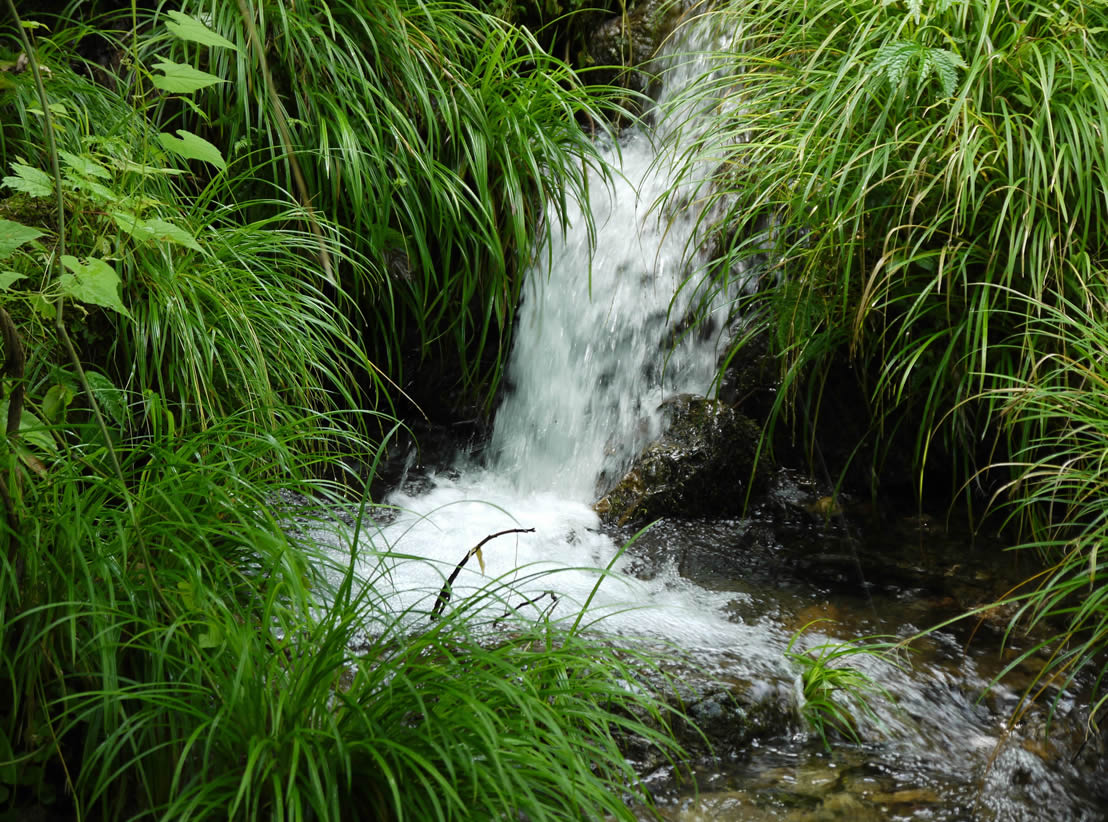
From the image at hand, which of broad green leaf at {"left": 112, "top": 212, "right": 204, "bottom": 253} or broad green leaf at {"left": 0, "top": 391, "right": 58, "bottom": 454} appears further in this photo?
broad green leaf at {"left": 112, "top": 212, "right": 204, "bottom": 253}

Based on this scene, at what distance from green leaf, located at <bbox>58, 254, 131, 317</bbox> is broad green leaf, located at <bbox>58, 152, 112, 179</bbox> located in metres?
0.70

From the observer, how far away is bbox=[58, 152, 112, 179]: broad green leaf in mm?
2121

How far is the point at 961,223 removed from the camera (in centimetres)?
261

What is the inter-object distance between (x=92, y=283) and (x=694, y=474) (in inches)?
87.9

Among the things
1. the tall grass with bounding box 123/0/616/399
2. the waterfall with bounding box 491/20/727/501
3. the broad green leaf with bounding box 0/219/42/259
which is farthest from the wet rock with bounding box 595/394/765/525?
the broad green leaf with bounding box 0/219/42/259

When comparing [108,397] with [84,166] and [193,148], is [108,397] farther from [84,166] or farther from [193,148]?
[193,148]

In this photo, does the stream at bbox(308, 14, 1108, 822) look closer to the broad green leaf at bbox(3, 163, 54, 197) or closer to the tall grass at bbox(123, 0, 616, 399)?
the tall grass at bbox(123, 0, 616, 399)

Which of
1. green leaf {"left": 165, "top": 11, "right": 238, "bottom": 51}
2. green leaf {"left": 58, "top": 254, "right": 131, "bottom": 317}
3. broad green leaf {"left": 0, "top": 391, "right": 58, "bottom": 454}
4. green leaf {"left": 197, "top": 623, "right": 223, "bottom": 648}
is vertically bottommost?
green leaf {"left": 197, "top": 623, "right": 223, "bottom": 648}

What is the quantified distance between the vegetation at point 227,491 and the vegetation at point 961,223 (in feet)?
3.46

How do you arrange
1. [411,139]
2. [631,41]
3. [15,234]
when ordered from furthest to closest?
[631,41], [411,139], [15,234]

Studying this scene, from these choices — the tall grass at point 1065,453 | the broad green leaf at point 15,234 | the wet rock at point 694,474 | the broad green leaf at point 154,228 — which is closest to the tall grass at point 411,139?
the wet rock at point 694,474

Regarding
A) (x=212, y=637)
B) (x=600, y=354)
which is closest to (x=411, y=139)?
(x=600, y=354)

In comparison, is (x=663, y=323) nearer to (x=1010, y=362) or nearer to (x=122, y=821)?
(x=1010, y=362)

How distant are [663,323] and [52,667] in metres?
2.71
